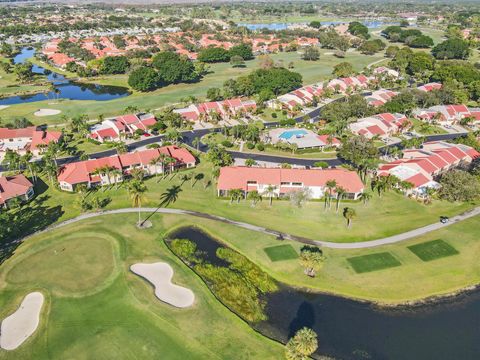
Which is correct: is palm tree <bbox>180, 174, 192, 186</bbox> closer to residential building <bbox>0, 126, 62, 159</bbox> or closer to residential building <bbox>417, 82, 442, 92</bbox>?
residential building <bbox>0, 126, 62, 159</bbox>

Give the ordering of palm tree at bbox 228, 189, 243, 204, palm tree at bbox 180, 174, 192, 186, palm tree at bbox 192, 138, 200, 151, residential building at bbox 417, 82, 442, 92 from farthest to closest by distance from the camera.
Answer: residential building at bbox 417, 82, 442, 92 → palm tree at bbox 192, 138, 200, 151 → palm tree at bbox 180, 174, 192, 186 → palm tree at bbox 228, 189, 243, 204

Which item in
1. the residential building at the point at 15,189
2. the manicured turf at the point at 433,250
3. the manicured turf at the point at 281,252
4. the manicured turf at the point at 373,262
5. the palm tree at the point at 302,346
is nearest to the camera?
the palm tree at the point at 302,346

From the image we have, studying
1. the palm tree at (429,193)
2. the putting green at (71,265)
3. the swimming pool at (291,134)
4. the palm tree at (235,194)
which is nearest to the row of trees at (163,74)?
the swimming pool at (291,134)

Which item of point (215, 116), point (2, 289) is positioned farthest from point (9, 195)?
point (215, 116)

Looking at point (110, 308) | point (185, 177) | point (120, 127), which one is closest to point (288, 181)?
point (185, 177)

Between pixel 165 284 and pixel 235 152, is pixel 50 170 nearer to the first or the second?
pixel 165 284

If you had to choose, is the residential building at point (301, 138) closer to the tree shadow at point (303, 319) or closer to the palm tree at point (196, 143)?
the palm tree at point (196, 143)

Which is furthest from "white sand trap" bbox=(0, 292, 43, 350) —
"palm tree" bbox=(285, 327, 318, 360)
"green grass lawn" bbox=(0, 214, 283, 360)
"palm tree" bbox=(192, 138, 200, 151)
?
"palm tree" bbox=(192, 138, 200, 151)

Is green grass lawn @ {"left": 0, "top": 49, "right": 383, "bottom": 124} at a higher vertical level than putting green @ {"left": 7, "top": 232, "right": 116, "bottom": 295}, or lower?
higher
